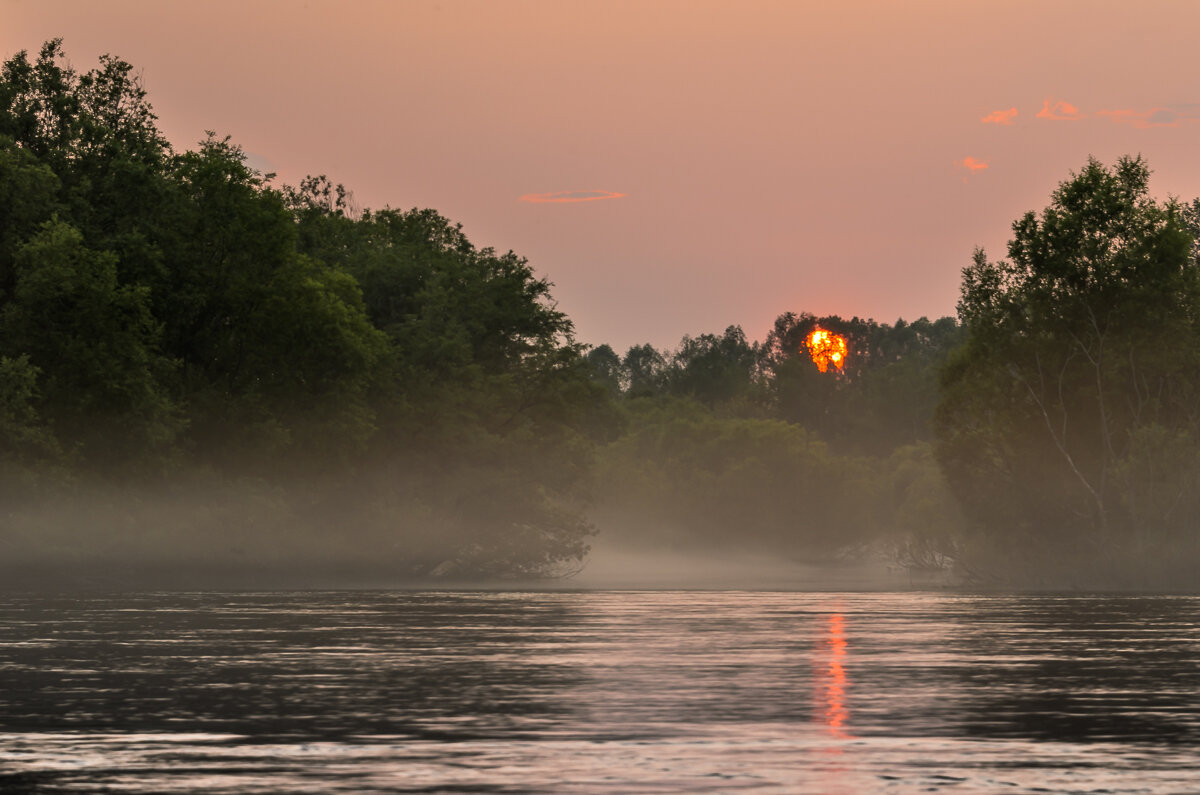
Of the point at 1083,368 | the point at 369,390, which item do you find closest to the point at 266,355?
the point at 369,390

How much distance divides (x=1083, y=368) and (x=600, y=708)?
71877 mm

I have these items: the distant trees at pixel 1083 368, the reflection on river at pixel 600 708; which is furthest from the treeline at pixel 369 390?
the reflection on river at pixel 600 708

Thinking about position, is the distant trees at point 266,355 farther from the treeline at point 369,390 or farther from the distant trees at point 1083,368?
the distant trees at point 1083,368

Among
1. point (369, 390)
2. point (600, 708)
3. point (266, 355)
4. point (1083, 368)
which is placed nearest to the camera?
point (600, 708)

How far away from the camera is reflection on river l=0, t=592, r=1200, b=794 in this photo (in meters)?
13.7

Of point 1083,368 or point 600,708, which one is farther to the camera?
point 1083,368

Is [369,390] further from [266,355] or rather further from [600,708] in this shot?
[600,708]

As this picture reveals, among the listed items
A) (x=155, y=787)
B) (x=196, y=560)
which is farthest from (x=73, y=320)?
(x=155, y=787)

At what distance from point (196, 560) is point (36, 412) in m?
13.1

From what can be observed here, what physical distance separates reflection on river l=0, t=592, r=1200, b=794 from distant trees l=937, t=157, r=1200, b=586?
4665 centimetres

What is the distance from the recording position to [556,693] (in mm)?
21234

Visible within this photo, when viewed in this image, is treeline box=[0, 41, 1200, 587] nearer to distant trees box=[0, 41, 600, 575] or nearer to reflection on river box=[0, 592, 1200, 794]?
distant trees box=[0, 41, 600, 575]

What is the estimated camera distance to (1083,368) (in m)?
86.8

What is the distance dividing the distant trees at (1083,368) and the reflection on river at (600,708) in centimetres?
4665
